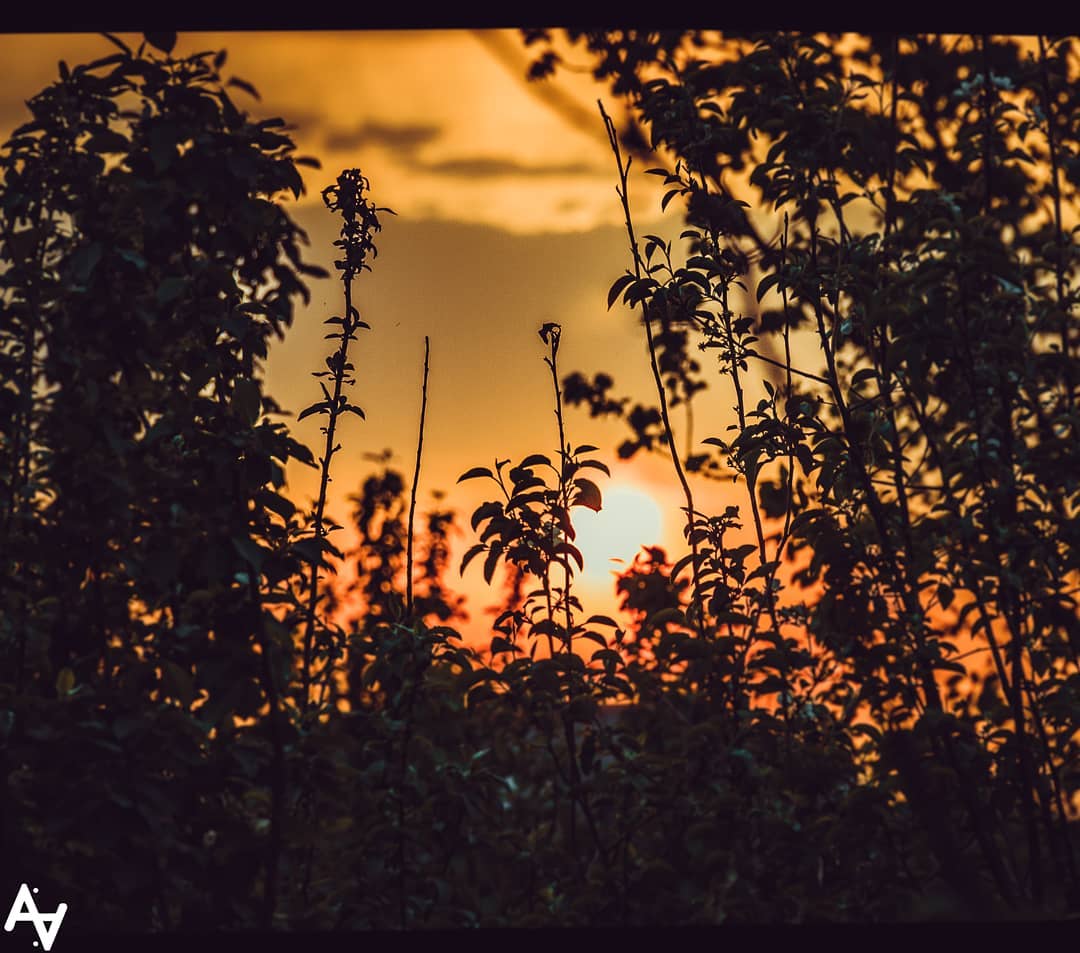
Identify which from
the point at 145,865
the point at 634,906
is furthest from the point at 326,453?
the point at 634,906

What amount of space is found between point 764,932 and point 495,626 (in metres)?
0.90

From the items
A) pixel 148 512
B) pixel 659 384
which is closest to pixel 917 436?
pixel 659 384

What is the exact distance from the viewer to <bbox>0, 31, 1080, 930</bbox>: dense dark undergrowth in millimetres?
2150

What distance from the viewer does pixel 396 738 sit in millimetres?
2449

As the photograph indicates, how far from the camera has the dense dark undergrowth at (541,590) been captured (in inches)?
84.7

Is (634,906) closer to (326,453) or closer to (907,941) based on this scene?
(907,941)

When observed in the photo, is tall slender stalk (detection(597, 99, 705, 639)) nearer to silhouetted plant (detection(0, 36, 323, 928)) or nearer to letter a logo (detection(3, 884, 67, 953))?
silhouetted plant (detection(0, 36, 323, 928))

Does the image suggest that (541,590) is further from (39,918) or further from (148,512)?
(39,918)

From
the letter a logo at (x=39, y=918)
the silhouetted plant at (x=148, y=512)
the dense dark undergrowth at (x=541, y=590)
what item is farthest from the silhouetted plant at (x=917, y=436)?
the letter a logo at (x=39, y=918)

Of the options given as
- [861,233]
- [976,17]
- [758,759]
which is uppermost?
[976,17]

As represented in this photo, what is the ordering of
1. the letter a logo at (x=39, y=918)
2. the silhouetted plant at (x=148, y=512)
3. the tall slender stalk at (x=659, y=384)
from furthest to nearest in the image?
the tall slender stalk at (x=659, y=384), the letter a logo at (x=39, y=918), the silhouetted plant at (x=148, y=512)

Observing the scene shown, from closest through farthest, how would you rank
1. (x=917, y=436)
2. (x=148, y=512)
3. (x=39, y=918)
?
(x=39, y=918) → (x=148, y=512) → (x=917, y=436)

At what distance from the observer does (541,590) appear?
2613 millimetres

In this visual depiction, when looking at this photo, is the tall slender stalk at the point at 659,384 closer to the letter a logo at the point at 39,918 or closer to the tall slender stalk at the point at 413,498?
the tall slender stalk at the point at 413,498
